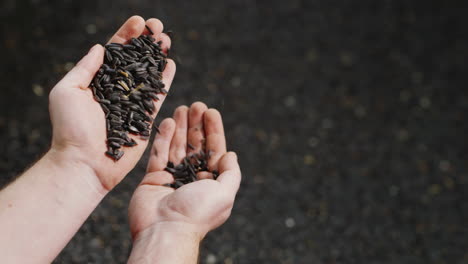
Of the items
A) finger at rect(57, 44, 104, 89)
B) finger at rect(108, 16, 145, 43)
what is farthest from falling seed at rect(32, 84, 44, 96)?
finger at rect(57, 44, 104, 89)

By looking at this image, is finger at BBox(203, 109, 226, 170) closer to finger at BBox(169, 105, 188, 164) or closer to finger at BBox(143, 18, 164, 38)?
finger at BBox(169, 105, 188, 164)

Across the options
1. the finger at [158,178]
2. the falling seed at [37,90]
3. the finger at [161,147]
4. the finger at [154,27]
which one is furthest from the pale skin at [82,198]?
the falling seed at [37,90]

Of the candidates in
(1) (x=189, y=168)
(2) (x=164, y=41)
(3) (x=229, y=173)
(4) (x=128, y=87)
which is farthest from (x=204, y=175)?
(2) (x=164, y=41)

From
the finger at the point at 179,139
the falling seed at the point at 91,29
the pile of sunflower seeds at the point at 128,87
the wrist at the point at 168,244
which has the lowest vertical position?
the wrist at the point at 168,244

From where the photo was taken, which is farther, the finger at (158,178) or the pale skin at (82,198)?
the finger at (158,178)

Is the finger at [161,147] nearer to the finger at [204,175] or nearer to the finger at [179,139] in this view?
the finger at [179,139]
